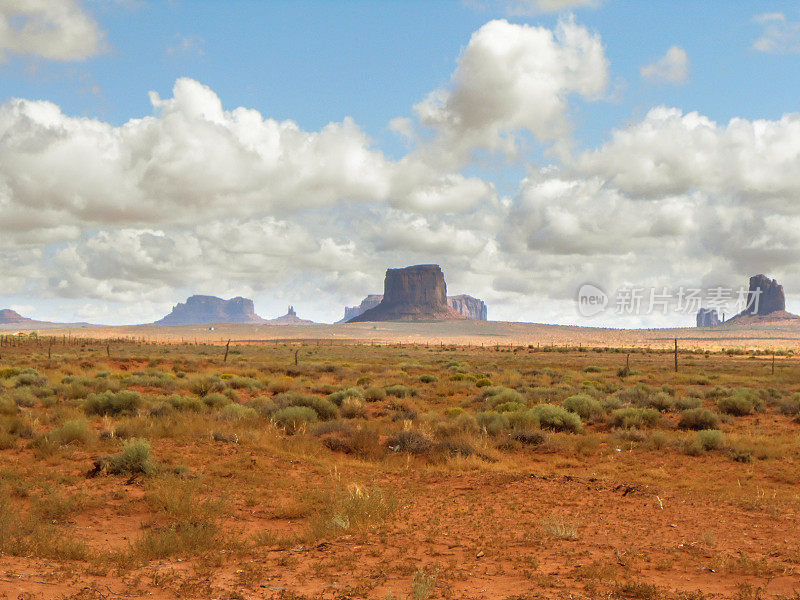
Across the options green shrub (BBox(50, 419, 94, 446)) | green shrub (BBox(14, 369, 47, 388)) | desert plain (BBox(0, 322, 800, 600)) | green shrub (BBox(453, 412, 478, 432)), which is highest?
green shrub (BBox(14, 369, 47, 388))

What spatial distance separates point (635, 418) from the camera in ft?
54.2

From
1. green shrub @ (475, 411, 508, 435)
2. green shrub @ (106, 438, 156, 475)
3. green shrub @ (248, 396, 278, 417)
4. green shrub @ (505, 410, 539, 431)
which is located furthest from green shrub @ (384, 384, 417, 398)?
green shrub @ (106, 438, 156, 475)

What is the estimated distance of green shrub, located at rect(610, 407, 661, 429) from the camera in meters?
16.5

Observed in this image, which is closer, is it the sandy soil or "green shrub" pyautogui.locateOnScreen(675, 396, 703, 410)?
"green shrub" pyautogui.locateOnScreen(675, 396, 703, 410)

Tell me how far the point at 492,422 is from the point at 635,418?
442 centimetres

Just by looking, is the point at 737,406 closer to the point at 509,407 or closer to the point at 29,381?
the point at 509,407

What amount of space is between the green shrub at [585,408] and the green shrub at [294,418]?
805cm

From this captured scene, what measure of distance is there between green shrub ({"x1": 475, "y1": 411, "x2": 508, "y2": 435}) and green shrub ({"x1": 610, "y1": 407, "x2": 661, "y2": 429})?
369 centimetres

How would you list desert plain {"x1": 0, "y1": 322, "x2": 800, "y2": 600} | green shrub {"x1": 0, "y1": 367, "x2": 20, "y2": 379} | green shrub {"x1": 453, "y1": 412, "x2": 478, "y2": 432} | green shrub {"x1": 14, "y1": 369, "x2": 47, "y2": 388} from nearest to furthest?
A: 1. desert plain {"x1": 0, "y1": 322, "x2": 800, "y2": 600}
2. green shrub {"x1": 453, "y1": 412, "x2": 478, "y2": 432}
3. green shrub {"x1": 14, "y1": 369, "x2": 47, "y2": 388}
4. green shrub {"x1": 0, "y1": 367, "x2": 20, "y2": 379}

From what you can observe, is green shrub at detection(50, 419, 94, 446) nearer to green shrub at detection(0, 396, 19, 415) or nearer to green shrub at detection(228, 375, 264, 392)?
green shrub at detection(0, 396, 19, 415)

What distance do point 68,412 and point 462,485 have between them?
10.7 meters

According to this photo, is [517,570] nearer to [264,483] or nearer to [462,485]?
[462,485]

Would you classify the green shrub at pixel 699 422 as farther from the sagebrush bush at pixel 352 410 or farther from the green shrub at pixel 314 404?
the green shrub at pixel 314 404

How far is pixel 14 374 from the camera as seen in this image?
82.5 feet
